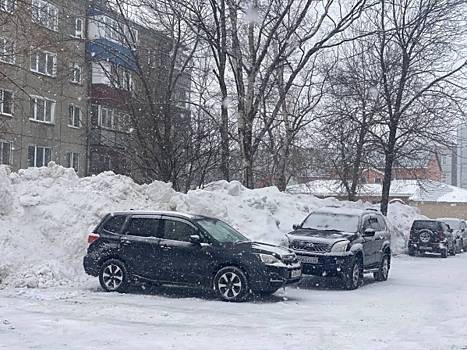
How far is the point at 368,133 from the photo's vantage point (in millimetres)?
33531

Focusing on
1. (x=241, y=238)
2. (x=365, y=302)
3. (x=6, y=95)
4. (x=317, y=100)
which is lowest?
(x=365, y=302)

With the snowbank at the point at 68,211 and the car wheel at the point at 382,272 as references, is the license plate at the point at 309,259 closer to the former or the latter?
the car wheel at the point at 382,272

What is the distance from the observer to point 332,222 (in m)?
17.5

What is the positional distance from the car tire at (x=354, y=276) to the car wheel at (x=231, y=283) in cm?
347

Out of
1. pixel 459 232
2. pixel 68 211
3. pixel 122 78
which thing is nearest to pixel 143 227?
pixel 68 211

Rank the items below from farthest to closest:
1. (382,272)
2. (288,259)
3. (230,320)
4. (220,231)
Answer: (382,272) < (220,231) < (288,259) < (230,320)

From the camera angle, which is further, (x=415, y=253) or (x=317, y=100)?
(x=317, y=100)

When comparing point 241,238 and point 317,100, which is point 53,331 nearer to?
point 241,238

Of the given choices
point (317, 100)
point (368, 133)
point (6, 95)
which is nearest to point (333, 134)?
point (368, 133)

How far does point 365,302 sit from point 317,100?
976 inches

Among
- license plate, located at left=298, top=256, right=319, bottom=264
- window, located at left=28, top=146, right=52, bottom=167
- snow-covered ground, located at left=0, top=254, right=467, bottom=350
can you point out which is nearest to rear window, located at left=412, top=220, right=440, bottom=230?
snow-covered ground, located at left=0, top=254, right=467, bottom=350

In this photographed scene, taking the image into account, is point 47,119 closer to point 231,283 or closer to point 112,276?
point 112,276

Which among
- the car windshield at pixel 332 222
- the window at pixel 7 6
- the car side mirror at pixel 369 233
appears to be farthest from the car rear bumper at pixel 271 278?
the window at pixel 7 6

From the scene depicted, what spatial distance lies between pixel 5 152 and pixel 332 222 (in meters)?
25.9
